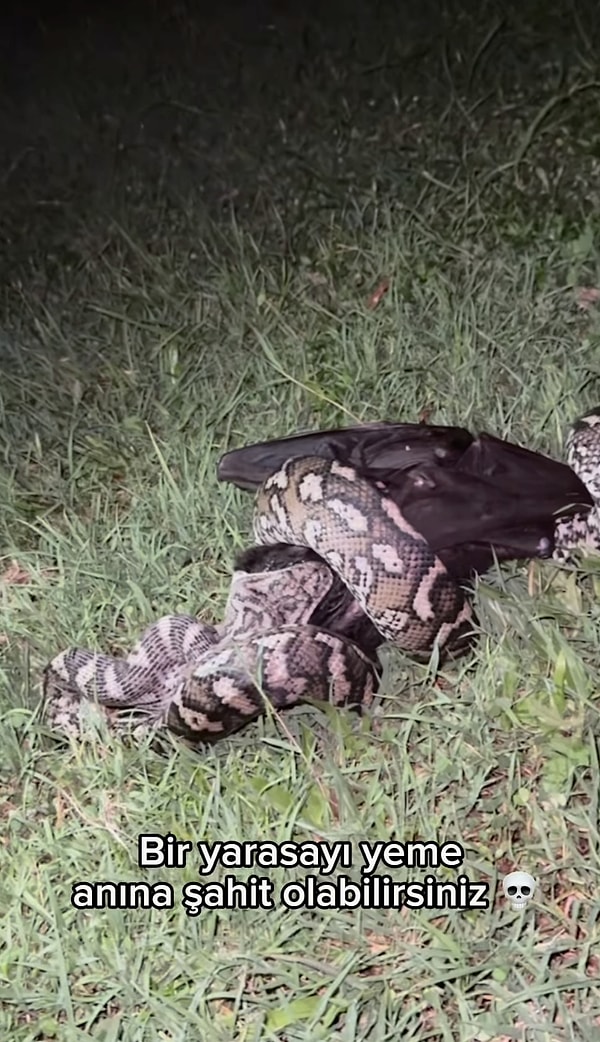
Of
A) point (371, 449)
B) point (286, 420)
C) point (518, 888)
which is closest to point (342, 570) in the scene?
point (371, 449)

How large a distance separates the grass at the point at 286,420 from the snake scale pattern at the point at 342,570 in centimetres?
9

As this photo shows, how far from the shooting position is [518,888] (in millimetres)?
1982

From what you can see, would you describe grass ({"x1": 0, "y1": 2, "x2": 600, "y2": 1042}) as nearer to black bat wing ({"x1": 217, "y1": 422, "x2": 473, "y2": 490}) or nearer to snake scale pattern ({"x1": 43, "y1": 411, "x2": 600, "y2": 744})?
snake scale pattern ({"x1": 43, "y1": 411, "x2": 600, "y2": 744})

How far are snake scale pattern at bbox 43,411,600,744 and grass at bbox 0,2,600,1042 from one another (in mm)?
87

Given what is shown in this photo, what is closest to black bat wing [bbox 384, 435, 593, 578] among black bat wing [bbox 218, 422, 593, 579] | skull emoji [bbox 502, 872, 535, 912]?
black bat wing [bbox 218, 422, 593, 579]

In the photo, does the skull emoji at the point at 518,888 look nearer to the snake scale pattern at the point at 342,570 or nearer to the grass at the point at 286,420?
the grass at the point at 286,420

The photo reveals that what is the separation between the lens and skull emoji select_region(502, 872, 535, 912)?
197cm

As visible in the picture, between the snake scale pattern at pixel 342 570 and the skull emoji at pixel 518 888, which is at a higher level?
the snake scale pattern at pixel 342 570

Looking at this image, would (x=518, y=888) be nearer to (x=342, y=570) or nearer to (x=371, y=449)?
(x=342, y=570)

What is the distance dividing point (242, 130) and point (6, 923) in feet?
10.0

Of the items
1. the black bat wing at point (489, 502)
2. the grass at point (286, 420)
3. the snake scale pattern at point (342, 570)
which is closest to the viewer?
the grass at point (286, 420)

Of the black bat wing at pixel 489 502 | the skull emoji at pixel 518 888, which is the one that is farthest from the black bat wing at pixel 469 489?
the skull emoji at pixel 518 888

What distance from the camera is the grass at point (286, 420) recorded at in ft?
6.42

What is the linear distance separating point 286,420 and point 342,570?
90cm
